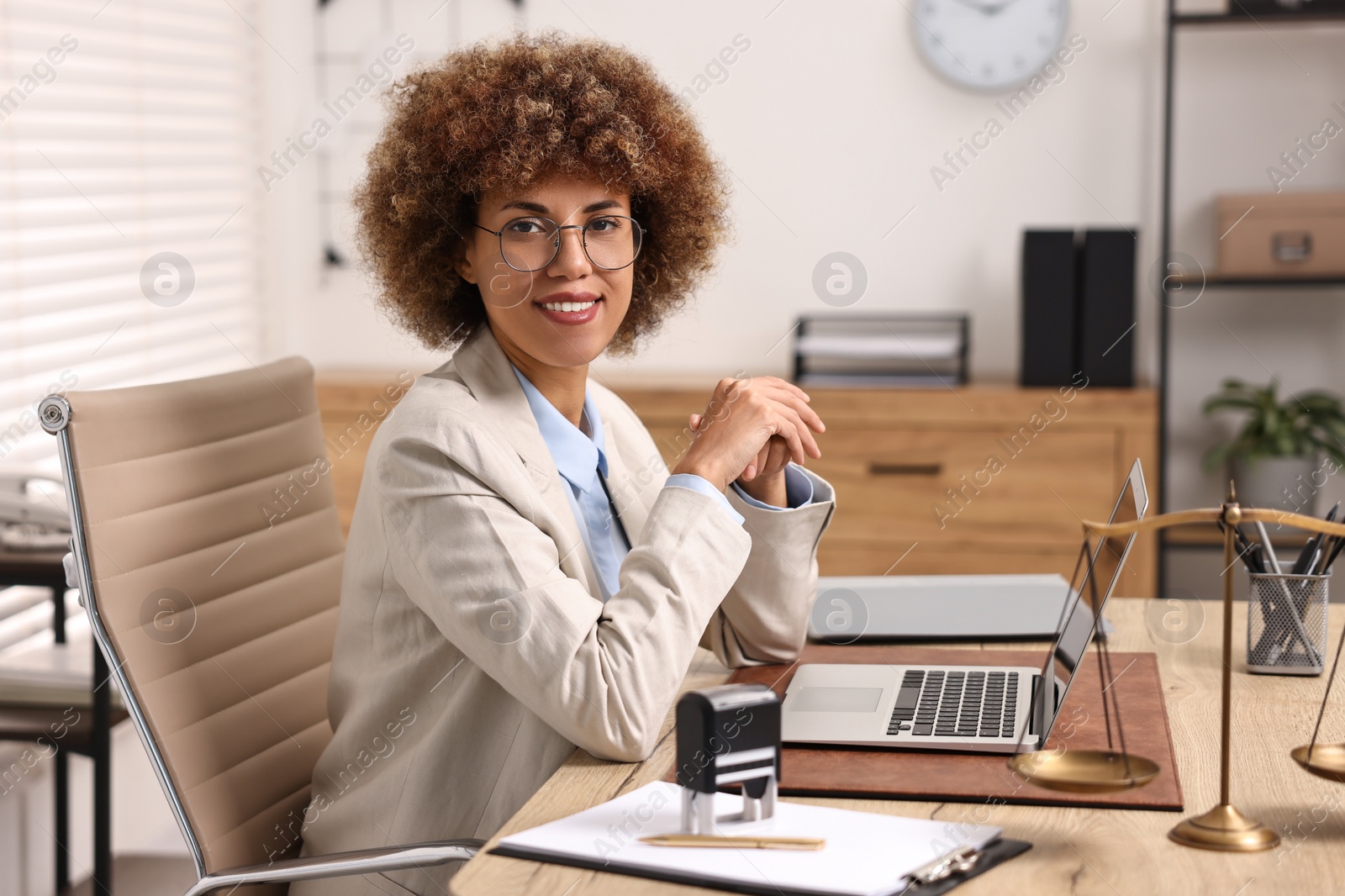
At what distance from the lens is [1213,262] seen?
318cm

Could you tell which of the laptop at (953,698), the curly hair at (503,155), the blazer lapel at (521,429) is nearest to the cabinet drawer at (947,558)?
the curly hair at (503,155)

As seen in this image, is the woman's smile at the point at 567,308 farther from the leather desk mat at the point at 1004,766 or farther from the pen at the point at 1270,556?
the pen at the point at 1270,556

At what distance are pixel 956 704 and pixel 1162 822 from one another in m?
0.30

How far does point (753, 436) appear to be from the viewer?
1.35 meters

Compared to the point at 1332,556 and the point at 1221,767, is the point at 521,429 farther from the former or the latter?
the point at 1332,556

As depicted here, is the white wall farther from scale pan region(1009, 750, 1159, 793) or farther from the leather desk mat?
scale pan region(1009, 750, 1159, 793)

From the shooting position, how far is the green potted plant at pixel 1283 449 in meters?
2.95

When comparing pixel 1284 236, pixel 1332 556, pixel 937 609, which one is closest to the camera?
pixel 1332 556

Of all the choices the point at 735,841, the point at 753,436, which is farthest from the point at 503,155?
the point at 735,841

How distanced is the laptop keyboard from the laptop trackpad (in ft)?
0.09

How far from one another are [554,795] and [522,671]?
0.40ft

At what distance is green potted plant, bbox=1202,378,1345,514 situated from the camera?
2947 mm

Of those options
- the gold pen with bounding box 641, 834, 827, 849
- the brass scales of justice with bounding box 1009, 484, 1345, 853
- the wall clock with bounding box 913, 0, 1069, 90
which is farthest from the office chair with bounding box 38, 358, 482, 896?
the wall clock with bounding box 913, 0, 1069, 90

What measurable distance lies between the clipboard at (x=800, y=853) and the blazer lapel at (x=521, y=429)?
14.1 inches
